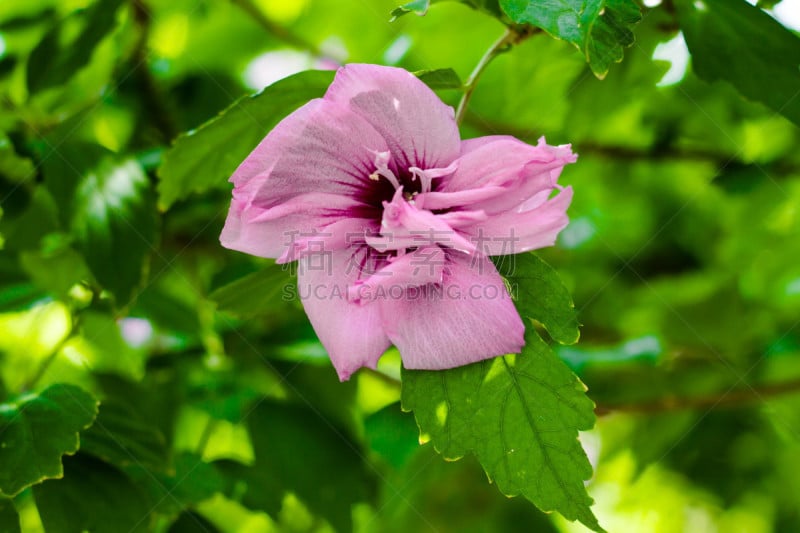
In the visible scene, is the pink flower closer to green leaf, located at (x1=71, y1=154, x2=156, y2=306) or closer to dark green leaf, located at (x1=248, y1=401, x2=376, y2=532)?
green leaf, located at (x1=71, y1=154, x2=156, y2=306)

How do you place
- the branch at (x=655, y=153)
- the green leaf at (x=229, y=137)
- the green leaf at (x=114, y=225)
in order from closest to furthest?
the green leaf at (x=229, y=137), the green leaf at (x=114, y=225), the branch at (x=655, y=153)

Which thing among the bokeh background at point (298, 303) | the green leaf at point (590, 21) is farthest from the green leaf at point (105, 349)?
the green leaf at point (590, 21)

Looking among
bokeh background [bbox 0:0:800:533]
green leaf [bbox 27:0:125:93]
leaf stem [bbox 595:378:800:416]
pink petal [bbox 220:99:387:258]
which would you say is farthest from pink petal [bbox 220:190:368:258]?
leaf stem [bbox 595:378:800:416]

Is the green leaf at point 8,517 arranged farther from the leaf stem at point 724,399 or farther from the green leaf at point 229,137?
the leaf stem at point 724,399

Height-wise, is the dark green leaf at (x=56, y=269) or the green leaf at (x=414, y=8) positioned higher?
the green leaf at (x=414, y=8)

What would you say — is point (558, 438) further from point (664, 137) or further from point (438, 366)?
point (664, 137)

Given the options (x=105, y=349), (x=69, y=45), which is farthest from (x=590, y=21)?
(x=105, y=349)

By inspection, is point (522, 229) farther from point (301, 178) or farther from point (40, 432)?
point (40, 432)
